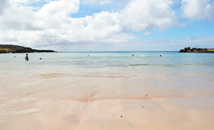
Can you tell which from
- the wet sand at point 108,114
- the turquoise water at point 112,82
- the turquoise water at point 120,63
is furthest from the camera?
the turquoise water at point 120,63

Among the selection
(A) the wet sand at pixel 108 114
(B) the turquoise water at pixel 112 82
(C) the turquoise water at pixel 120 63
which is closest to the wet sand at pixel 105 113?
(A) the wet sand at pixel 108 114

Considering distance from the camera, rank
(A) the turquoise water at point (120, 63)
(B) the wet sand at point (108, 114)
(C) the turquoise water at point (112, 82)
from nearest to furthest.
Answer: (B) the wet sand at point (108, 114), (C) the turquoise water at point (112, 82), (A) the turquoise water at point (120, 63)

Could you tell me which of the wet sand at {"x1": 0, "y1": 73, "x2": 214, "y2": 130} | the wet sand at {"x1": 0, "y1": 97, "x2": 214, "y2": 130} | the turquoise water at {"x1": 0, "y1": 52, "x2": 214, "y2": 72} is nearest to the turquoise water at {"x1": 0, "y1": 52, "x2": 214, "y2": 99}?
the wet sand at {"x1": 0, "y1": 73, "x2": 214, "y2": 130}

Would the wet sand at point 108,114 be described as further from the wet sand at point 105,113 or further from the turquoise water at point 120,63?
the turquoise water at point 120,63

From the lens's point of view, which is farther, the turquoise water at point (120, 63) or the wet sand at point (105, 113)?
the turquoise water at point (120, 63)

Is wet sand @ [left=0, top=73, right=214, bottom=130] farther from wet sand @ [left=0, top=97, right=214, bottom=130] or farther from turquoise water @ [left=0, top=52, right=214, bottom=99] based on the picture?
turquoise water @ [left=0, top=52, right=214, bottom=99]

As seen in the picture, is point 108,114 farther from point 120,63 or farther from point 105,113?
point 120,63

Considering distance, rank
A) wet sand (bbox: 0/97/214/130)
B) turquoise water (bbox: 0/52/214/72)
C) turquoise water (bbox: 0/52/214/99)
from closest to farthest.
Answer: wet sand (bbox: 0/97/214/130), turquoise water (bbox: 0/52/214/99), turquoise water (bbox: 0/52/214/72)

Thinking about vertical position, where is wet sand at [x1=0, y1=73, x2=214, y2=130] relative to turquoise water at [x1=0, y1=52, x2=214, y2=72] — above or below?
below

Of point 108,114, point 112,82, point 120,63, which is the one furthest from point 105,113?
point 120,63

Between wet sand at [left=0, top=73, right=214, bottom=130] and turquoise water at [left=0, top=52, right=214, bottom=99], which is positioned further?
turquoise water at [left=0, top=52, right=214, bottom=99]

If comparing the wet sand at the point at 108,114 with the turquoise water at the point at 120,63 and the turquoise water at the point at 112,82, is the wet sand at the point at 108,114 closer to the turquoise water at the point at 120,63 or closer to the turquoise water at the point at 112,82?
the turquoise water at the point at 112,82

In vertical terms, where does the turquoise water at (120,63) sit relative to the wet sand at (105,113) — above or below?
above

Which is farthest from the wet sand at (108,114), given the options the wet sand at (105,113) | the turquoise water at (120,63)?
the turquoise water at (120,63)
